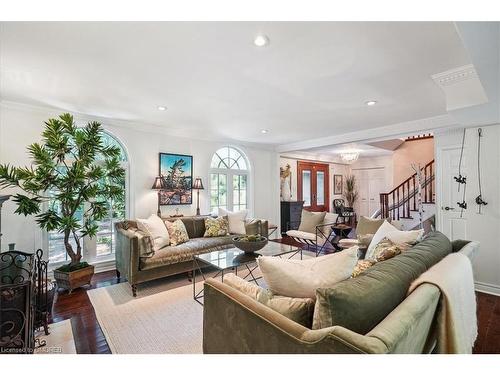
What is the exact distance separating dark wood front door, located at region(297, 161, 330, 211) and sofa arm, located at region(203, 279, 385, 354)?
6158 millimetres

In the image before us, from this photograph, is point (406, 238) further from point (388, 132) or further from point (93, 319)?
point (93, 319)

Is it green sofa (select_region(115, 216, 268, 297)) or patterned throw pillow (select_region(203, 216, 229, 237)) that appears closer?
green sofa (select_region(115, 216, 268, 297))

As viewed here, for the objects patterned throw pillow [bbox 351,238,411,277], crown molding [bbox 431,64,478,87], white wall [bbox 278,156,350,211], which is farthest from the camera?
white wall [bbox 278,156,350,211]

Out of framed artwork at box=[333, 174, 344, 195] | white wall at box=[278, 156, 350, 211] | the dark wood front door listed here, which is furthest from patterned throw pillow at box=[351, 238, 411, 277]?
framed artwork at box=[333, 174, 344, 195]

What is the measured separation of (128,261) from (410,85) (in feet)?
12.2

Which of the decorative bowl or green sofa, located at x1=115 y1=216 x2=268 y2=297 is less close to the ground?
the decorative bowl

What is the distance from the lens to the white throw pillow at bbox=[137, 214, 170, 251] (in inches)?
129

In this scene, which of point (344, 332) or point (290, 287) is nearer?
point (344, 332)

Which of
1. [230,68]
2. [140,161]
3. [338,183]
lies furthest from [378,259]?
[338,183]

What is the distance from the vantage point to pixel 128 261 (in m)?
2.96

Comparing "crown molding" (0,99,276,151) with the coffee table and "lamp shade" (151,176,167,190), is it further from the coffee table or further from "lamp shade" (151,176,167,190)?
the coffee table
